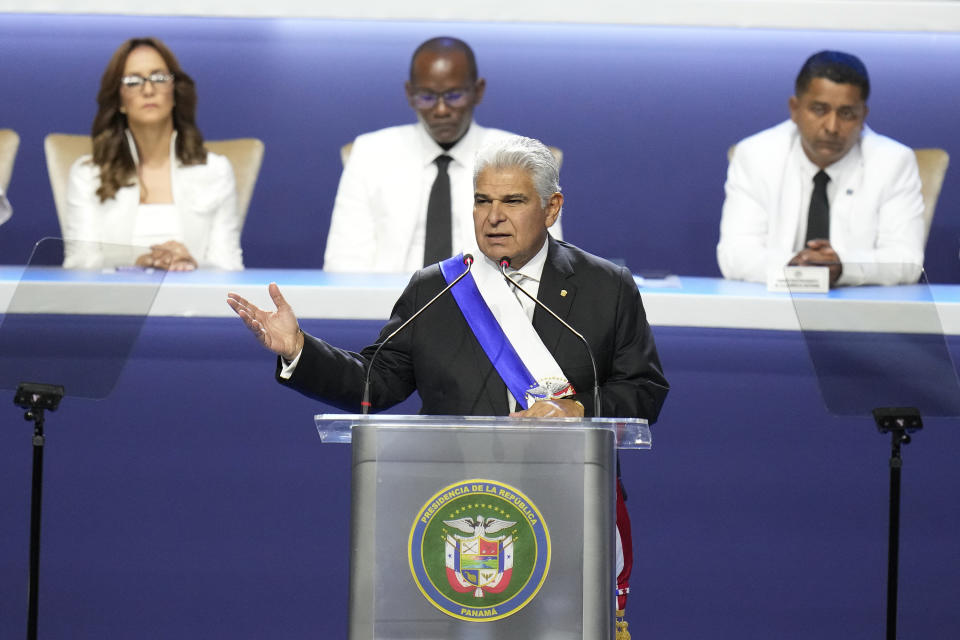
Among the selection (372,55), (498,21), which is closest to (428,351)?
(498,21)

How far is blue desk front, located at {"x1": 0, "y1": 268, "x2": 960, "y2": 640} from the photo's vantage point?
153 inches

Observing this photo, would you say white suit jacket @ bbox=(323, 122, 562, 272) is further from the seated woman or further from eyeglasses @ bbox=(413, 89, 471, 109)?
the seated woman

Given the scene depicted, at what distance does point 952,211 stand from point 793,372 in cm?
178

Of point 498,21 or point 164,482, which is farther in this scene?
point 498,21

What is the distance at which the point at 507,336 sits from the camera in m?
2.54

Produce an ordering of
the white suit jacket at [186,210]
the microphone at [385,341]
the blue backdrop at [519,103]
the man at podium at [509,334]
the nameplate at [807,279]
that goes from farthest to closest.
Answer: the blue backdrop at [519,103]
the white suit jacket at [186,210]
the nameplate at [807,279]
the man at podium at [509,334]
the microphone at [385,341]

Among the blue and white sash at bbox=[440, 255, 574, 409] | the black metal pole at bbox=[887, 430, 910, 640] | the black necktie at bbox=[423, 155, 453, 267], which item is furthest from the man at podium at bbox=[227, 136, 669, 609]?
the black necktie at bbox=[423, 155, 453, 267]

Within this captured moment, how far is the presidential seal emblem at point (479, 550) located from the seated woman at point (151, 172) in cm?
265

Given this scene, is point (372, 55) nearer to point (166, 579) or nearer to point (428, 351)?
point (166, 579)

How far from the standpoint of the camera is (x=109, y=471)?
3947 mm

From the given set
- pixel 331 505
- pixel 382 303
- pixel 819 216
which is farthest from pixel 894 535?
pixel 819 216

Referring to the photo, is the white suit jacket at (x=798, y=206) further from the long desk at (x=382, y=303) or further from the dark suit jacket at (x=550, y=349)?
the dark suit jacket at (x=550, y=349)

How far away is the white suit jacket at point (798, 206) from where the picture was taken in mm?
4379

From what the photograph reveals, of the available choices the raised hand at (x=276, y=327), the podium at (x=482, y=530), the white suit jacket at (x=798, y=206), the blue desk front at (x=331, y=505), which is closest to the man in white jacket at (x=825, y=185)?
the white suit jacket at (x=798, y=206)
